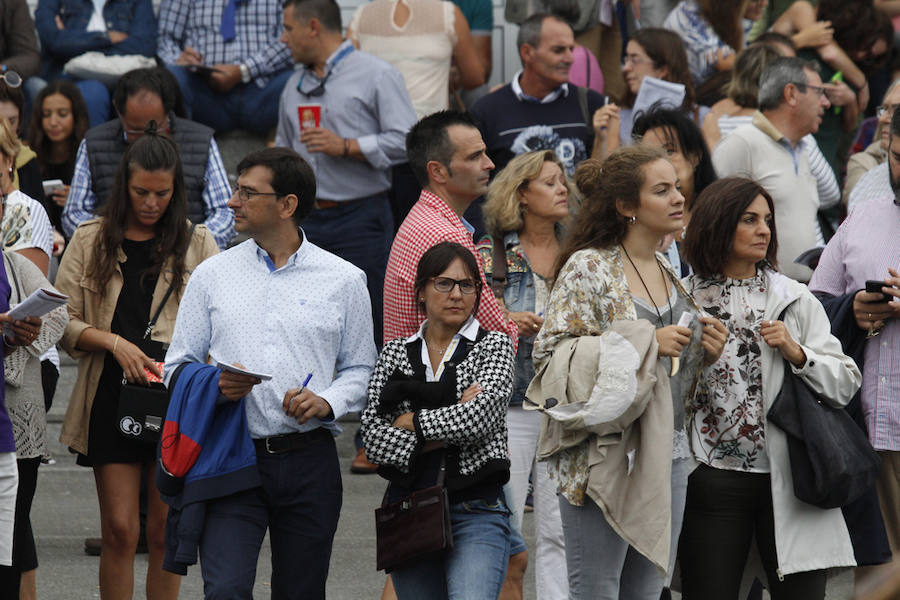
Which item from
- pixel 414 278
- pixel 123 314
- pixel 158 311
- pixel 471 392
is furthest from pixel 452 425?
pixel 123 314

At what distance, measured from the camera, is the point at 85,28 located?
11320 millimetres

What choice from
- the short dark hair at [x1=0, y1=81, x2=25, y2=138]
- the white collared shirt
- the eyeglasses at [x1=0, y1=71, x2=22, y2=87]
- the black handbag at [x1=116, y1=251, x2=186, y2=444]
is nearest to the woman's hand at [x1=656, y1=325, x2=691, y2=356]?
the white collared shirt

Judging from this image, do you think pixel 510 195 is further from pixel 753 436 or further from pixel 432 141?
pixel 753 436

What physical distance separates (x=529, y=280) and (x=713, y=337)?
1.38m

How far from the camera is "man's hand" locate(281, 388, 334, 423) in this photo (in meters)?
4.99

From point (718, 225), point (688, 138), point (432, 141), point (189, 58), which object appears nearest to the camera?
point (718, 225)

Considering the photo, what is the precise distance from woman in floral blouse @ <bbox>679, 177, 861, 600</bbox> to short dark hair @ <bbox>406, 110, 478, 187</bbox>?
46.7 inches

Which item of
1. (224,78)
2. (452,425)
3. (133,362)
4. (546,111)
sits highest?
(546,111)

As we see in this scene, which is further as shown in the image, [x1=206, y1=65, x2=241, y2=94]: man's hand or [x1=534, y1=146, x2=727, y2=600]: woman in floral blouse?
[x1=206, y1=65, x2=241, y2=94]: man's hand

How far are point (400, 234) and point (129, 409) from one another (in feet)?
4.56

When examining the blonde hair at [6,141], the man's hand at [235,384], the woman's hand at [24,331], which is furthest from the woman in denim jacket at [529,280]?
the blonde hair at [6,141]

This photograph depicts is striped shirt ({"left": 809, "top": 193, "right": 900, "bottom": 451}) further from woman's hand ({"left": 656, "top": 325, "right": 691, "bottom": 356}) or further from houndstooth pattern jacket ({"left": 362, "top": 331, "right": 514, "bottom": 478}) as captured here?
houndstooth pattern jacket ({"left": 362, "top": 331, "right": 514, "bottom": 478})

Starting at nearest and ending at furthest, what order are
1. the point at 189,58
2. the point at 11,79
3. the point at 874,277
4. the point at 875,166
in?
the point at 874,277
the point at 11,79
the point at 875,166
the point at 189,58

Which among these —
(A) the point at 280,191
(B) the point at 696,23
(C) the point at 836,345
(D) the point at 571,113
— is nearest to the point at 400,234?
(A) the point at 280,191
